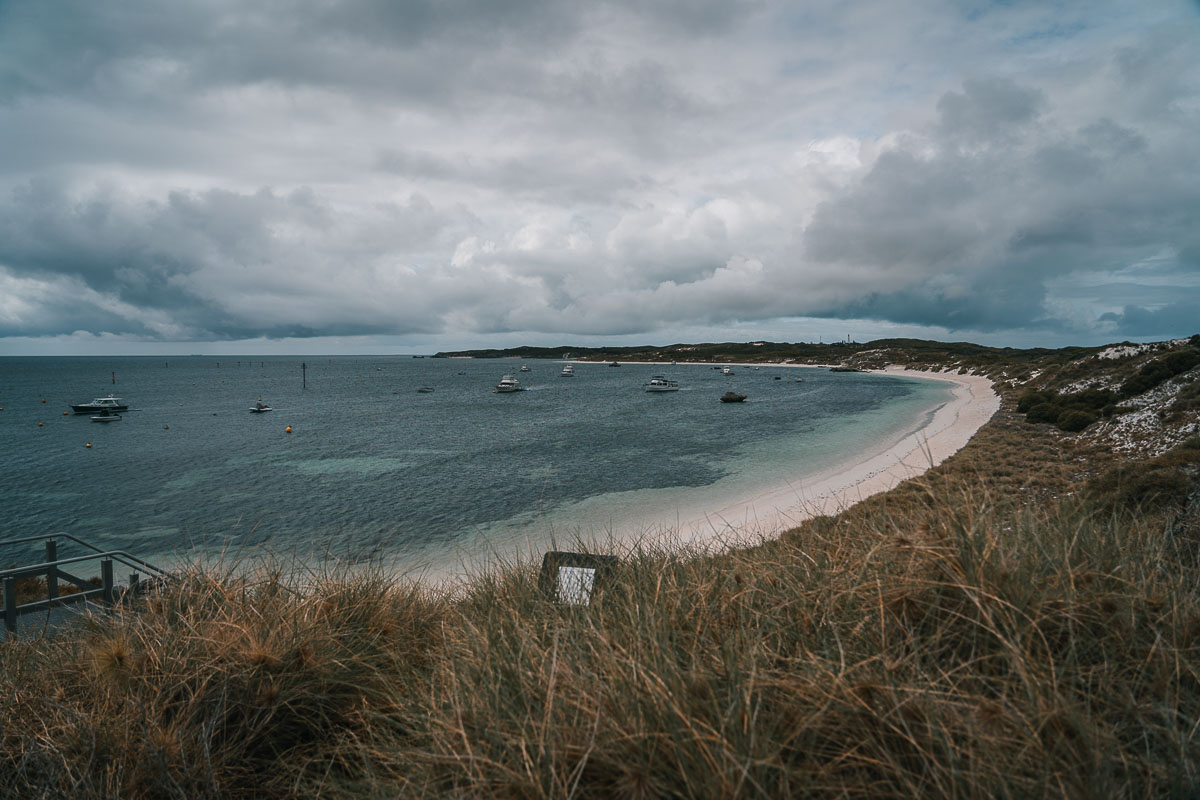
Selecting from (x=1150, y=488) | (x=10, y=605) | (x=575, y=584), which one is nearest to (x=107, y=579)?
(x=10, y=605)

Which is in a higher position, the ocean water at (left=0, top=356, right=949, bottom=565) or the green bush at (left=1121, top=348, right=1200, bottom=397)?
the green bush at (left=1121, top=348, right=1200, bottom=397)

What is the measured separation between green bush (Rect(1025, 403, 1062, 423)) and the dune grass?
37176 mm

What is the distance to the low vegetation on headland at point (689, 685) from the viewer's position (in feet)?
7.02

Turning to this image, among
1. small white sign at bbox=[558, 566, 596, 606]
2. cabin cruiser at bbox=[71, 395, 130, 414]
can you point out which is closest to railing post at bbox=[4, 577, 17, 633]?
small white sign at bbox=[558, 566, 596, 606]

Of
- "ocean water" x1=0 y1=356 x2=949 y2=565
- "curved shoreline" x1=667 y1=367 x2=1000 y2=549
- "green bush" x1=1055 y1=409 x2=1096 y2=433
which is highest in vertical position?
"green bush" x1=1055 y1=409 x2=1096 y2=433

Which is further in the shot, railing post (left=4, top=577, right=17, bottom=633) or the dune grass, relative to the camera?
railing post (left=4, top=577, right=17, bottom=633)

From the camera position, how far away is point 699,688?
8.30 feet

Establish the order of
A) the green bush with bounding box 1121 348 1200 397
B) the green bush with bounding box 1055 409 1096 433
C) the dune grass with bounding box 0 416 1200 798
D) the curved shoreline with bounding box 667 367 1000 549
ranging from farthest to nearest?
the green bush with bounding box 1121 348 1200 397
the green bush with bounding box 1055 409 1096 433
the curved shoreline with bounding box 667 367 1000 549
the dune grass with bounding box 0 416 1200 798

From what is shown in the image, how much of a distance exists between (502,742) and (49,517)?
35.5 meters

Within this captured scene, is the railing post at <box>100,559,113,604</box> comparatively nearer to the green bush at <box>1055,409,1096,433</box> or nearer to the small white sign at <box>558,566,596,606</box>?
the small white sign at <box>558,566,596,606</box>

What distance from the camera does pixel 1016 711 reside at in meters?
2.18

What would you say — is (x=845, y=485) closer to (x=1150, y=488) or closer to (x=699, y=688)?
(x=1150, y=488)

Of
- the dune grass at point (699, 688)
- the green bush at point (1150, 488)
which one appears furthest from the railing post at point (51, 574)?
the green bush at point (1150, 488)

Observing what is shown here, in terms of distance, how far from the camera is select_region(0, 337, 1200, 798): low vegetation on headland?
7.02 feet
